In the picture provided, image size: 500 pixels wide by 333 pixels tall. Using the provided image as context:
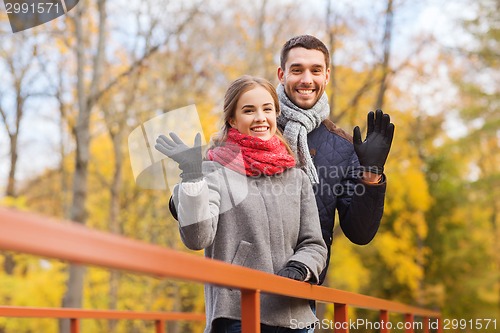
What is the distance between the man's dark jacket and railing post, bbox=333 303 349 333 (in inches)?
6.8

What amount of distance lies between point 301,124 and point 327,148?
0.62 feet

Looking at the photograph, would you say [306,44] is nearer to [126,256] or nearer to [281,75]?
[281,75]

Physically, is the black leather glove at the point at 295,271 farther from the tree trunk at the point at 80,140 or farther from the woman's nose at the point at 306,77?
the tree trunk at the point at 80,140

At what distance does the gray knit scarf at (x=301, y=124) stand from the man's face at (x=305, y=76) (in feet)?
0.10

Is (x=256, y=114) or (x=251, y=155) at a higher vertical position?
(x=256, y=114)

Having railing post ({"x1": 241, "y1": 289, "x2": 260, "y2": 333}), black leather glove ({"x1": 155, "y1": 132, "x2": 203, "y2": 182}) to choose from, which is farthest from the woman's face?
railing post ({"x1": 241, "y1": 289, "x2": 260, "y2": 333})

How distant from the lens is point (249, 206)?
241cm

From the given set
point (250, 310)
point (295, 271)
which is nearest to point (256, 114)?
point (295, 271)

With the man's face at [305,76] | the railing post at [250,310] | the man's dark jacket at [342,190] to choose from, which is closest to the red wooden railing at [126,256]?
the railing post at [250,310]

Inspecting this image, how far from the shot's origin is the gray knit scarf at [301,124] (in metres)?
2.94

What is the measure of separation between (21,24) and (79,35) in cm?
258

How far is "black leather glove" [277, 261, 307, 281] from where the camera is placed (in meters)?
2.30

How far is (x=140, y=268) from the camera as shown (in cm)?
112

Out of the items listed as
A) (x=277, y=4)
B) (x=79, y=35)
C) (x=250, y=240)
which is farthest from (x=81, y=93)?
(x=250, y=240)
